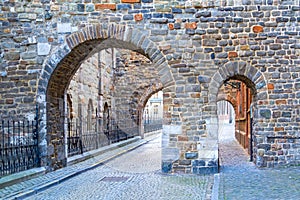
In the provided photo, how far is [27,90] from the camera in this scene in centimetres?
936

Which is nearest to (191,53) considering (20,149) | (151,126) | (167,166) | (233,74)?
(233,74)

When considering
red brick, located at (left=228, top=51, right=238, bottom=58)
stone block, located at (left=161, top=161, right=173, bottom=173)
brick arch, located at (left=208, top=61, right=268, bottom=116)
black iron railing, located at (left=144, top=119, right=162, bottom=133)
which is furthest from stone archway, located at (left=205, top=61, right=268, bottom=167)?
black iron railing, located at (left=144, top=119, right=162, bottom=133)

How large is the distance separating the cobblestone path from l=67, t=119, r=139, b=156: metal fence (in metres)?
1.72

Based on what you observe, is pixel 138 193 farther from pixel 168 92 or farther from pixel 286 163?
pixel 286 163

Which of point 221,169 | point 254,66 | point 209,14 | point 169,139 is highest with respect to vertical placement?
point 209,14

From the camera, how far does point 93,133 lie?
13.7 meters

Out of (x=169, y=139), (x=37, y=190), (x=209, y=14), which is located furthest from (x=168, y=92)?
(x=37, y=190)

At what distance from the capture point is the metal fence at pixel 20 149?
7.70 metres

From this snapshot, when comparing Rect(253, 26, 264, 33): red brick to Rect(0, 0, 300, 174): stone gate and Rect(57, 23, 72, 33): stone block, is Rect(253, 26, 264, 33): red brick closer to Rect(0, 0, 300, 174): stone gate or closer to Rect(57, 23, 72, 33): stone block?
Rect(0, 0, 300, 174): stone gate

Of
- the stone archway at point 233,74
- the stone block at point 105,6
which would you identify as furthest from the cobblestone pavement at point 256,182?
the stone block at point 105,6

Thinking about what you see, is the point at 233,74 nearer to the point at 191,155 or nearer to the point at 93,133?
the point at 191,155

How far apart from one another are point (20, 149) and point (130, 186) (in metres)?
2.63

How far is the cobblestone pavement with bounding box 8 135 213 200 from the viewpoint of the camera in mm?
6695

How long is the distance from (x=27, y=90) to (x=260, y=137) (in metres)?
5.57
